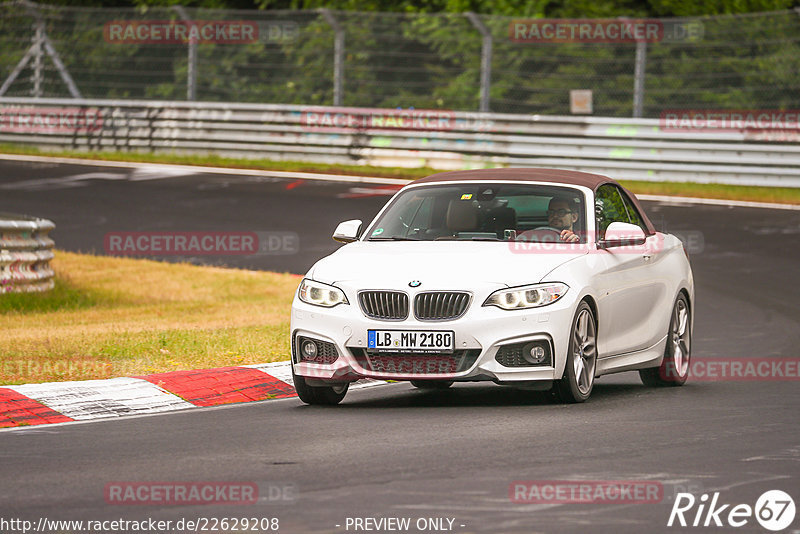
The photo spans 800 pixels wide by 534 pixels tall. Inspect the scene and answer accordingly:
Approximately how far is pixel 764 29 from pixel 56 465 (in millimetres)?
21027

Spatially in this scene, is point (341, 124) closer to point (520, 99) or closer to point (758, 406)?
point (520, 99)

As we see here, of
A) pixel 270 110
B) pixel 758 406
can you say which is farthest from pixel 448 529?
pixel 270 110

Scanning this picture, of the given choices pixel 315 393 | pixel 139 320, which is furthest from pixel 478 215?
pixel 139 320

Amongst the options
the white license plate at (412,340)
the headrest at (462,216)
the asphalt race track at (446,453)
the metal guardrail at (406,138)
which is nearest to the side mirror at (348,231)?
the headrest at (462,216)

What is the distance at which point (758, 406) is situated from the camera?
33.5ft

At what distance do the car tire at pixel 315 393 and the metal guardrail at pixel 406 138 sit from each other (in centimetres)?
1665

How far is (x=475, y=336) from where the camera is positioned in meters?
9.56

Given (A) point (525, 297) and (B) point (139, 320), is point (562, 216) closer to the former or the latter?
(A) point (525, 297)

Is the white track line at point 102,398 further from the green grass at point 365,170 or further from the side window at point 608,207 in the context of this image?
the green grass at point 365,170

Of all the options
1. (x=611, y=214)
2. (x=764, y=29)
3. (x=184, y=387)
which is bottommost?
(x=184, y=387)

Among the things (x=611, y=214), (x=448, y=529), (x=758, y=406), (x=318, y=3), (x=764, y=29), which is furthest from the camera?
(x=318, y=3)

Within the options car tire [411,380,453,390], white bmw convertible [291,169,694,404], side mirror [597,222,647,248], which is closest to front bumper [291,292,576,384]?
white bmw convertible [291,169,694,404]

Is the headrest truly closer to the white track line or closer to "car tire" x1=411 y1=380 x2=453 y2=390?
"car tire" x1=411 y1=380 x2=453 y2=390

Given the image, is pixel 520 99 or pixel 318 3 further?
pixel 318 3
